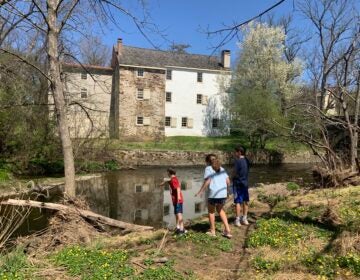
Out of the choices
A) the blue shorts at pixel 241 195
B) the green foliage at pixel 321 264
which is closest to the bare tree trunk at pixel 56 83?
the blue shorts at pixel 241 195

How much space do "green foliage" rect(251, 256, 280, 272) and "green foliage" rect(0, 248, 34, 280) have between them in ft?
12.0

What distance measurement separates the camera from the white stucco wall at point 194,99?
4547cm

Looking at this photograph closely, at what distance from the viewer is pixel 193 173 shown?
29453mm

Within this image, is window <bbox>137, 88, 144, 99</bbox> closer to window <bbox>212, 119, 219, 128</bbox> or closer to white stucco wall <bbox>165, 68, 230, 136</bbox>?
white stucco wall <bbox>165, 68, 230, 136</bbox>

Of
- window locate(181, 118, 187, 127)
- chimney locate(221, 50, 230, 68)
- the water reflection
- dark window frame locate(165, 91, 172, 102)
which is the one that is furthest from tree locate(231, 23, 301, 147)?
the water reflection

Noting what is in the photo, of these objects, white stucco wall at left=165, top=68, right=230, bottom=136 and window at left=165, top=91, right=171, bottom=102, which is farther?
white stucco wall at left=165, top=68, right=230, bottom=136

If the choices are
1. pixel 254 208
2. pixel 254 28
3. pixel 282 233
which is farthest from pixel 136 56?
pixel 282 233

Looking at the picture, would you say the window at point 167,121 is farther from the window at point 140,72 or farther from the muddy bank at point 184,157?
the muddy bank at point 184,157

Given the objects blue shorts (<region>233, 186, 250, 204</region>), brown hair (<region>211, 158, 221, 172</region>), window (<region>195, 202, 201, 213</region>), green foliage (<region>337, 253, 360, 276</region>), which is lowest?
window (<region>195, 202, 201, 213</region>)

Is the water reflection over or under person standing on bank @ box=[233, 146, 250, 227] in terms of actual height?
under

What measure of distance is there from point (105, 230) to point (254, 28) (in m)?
40.1

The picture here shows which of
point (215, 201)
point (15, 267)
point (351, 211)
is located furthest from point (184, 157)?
point (15, 267)

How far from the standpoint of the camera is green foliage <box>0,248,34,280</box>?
5852mm

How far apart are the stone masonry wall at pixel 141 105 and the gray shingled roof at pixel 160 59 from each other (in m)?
1.03
